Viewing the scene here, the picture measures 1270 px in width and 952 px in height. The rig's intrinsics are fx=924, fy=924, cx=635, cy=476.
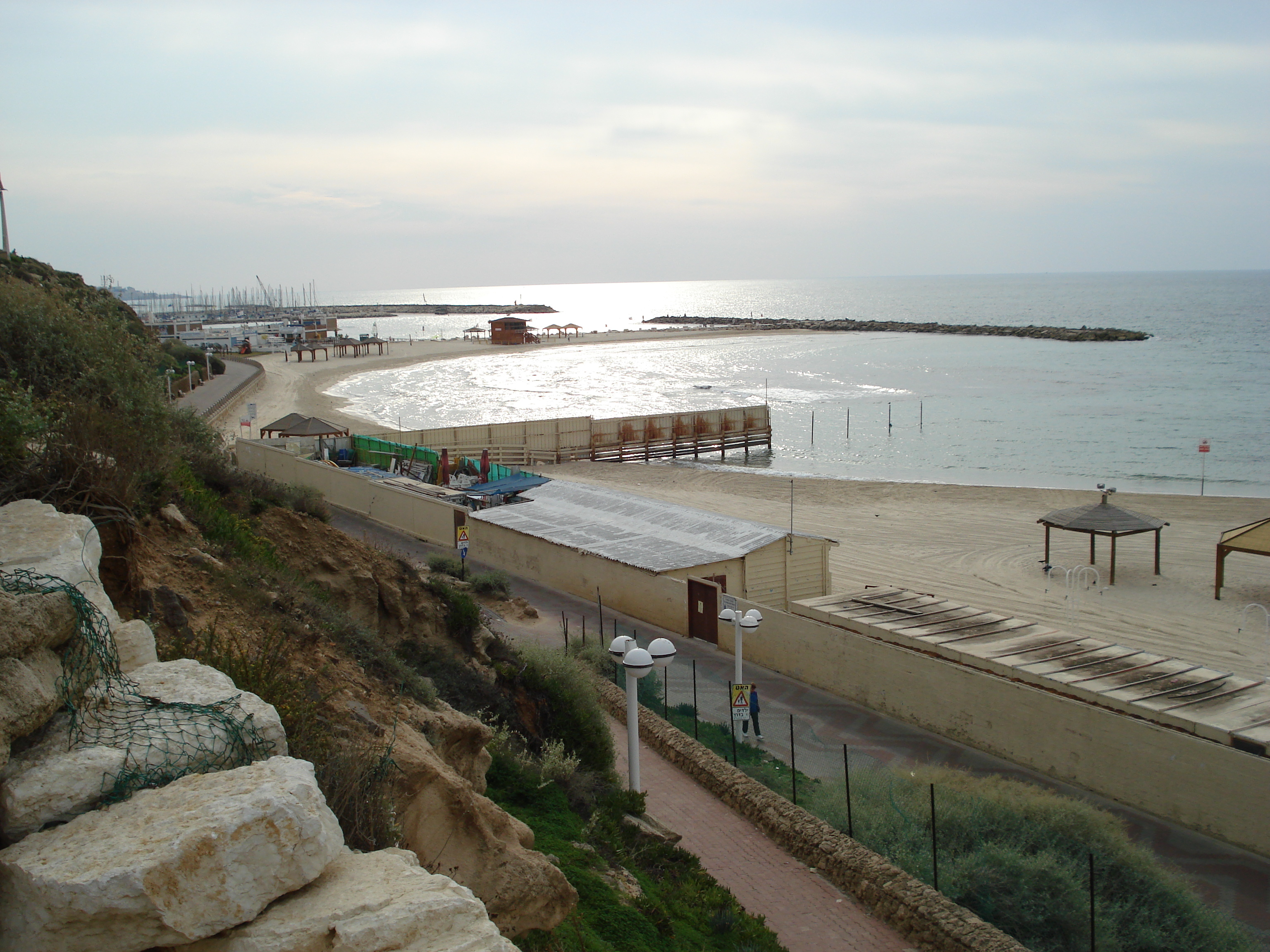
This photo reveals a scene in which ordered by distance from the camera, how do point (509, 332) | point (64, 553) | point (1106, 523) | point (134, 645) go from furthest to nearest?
1. point (509, 332)
2. point (1106, 523)
3. point (64, 553)
4. point (134, 645)

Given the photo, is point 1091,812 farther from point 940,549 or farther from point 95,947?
point 940,549

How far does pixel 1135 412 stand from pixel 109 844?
6575cm

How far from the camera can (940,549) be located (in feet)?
81.0

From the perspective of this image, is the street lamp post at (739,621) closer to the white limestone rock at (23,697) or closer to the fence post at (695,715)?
the fence post at (695,715)

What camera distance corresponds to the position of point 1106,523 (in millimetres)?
20859

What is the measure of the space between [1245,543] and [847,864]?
14.4 meters

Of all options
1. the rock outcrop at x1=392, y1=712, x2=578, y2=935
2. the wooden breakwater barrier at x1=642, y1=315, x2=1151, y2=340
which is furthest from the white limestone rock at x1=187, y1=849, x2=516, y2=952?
the wooden breakwater barrier at x1=642, y1=315, x2=1151, y2=340

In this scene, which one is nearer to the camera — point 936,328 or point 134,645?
point 134,645

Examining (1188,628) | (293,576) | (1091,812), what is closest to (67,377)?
(293,576)

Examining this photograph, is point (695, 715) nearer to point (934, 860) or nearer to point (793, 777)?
point (793, 777)

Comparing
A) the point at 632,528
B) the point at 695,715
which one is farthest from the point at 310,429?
the point at 695,715

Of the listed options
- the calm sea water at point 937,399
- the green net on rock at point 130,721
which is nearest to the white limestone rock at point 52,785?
the green net on rock at point 130,721

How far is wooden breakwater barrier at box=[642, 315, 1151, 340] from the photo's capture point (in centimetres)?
12481

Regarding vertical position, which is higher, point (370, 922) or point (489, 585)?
point (370, 922)
